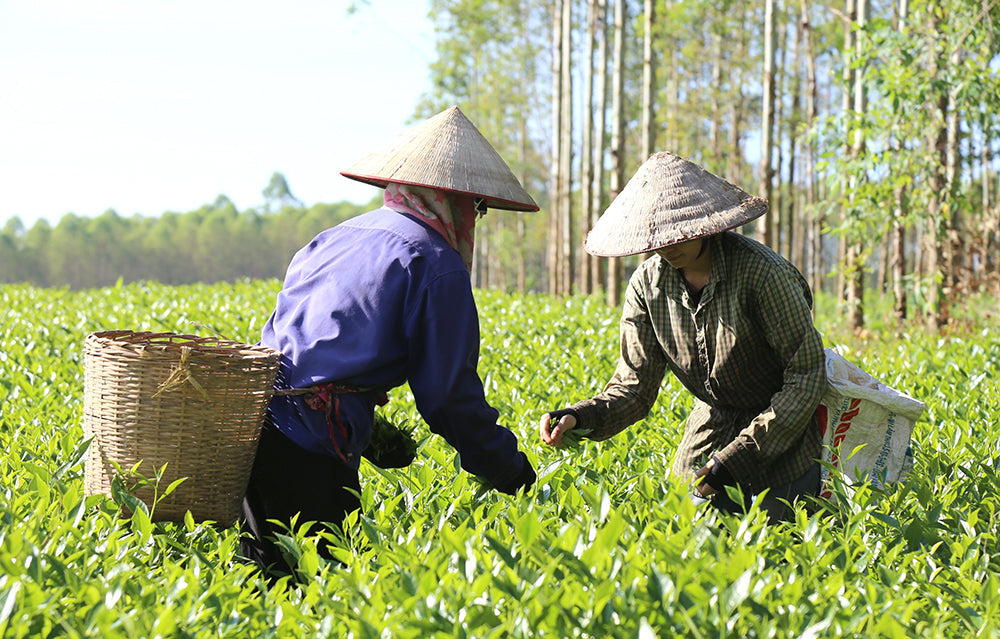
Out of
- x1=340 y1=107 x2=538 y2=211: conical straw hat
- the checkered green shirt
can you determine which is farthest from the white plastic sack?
x1=340 y1=107 x2=538 y2=211: conical straw hat

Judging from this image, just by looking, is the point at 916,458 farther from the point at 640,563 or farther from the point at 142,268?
the point at 142,268

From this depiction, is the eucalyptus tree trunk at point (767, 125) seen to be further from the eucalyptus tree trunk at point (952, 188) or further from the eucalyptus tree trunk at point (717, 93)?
the eucalyptus tree trunk at point (717, 93)

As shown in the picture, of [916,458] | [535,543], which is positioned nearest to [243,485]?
[535,543]

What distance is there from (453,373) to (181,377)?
68 centimetres

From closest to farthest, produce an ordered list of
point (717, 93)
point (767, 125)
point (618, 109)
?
1. point (767, 125)
2. point (618, 109)
3. point (717, 93)

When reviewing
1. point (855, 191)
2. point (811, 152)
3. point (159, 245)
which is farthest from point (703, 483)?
point (159, 245)

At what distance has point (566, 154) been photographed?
736 inches

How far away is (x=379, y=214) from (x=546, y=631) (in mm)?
1447

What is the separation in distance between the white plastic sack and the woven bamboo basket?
1.70 m

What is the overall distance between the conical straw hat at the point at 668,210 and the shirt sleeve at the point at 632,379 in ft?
1.05

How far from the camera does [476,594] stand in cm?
172

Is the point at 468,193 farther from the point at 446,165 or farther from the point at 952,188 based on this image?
the point at 952,188

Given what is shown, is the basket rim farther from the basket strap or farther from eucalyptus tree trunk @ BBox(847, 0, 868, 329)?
eucalyptus tree trunk @ BBox(847, 0, 868, 329)

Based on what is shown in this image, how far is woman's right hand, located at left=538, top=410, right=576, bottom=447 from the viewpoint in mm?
3053
